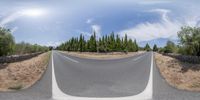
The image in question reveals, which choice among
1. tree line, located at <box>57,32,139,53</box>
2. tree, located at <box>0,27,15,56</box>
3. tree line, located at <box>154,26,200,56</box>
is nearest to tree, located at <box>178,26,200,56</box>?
tree line, located at <box>154,26,200,56</box>

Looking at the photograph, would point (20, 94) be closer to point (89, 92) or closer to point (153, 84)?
point (89, 92)

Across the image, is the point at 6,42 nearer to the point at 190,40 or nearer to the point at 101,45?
the point at 190,40

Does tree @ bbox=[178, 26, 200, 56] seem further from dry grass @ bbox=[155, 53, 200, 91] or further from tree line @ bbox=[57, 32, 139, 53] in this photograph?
tree line @ bbox=[57, 32, 139, 53]

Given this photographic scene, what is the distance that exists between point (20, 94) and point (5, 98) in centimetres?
149

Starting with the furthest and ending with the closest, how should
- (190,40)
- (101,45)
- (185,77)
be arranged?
(101,45) → (190,40) → (185,77)

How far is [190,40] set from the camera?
47656mm

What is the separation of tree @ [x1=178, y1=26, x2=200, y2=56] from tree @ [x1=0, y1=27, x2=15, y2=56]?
87.6 ft

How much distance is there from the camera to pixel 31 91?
64.4ft

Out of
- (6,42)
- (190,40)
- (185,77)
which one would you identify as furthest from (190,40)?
(6,42)

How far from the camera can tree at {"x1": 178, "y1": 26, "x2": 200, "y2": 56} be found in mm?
46281

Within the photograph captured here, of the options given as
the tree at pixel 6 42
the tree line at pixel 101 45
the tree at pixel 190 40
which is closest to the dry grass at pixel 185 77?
the tree at pixel 190 40

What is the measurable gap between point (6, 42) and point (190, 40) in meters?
28.7

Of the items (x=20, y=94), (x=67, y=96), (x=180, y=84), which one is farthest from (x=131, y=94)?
(x=180, y=84)

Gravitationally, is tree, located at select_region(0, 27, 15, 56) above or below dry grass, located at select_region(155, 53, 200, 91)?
above
